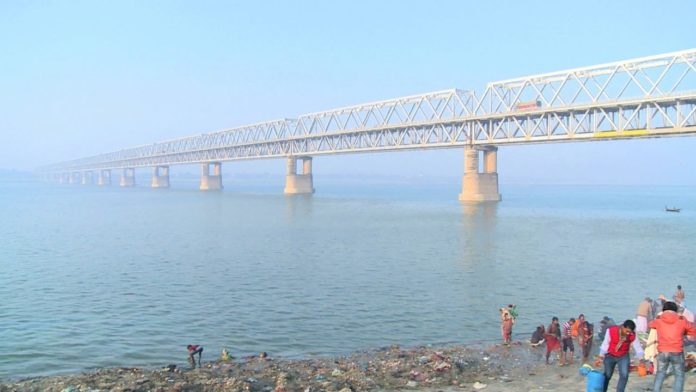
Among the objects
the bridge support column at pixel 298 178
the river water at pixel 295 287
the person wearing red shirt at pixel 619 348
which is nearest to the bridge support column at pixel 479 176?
the river water at pixel 295 287

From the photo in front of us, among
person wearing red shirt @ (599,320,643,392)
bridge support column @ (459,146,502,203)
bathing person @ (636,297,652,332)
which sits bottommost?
bathing person @ (636,297,652,332)

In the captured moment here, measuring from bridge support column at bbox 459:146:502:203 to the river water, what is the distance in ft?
162

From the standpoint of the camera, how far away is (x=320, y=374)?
586 inches

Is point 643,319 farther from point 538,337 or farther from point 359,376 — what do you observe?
point 359,376

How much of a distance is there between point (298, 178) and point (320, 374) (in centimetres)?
13729

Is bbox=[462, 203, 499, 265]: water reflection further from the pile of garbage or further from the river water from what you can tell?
the pile of garbage

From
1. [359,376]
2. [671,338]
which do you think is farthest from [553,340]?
[671,338]

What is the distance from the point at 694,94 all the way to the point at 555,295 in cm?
5622

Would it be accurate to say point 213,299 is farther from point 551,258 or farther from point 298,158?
point 298,158

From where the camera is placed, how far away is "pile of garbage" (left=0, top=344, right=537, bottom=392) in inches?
539

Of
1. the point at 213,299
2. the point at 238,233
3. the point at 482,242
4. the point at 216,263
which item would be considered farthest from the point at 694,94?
the point at 213,299

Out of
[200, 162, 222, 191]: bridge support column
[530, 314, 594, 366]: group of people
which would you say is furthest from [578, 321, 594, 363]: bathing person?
[200, 162, 222, 191]: bridge support column

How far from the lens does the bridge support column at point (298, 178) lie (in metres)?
150

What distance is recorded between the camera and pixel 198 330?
67.4ft
